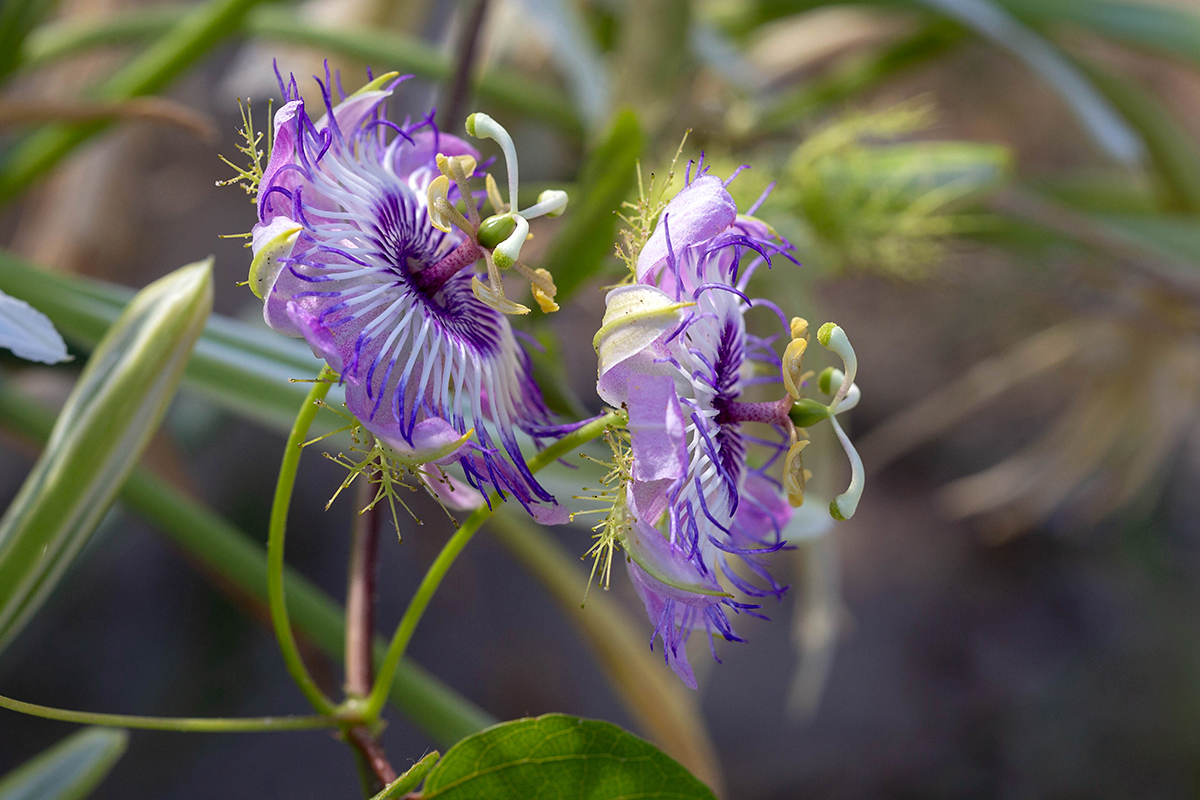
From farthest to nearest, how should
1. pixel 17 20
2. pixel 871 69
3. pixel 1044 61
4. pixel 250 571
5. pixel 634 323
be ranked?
pixel 871 69, pixel 1044 61, pixel 17 20, pixel 250 571, pixel 634 323

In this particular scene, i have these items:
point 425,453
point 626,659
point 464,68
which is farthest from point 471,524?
point 626,659

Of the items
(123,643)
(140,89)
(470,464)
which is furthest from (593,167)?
(123,643)

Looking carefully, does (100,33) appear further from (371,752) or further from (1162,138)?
(1162,138)

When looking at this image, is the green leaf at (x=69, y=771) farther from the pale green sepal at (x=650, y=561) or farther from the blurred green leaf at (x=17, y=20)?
the blurred green leaf at (x=17, y=20)

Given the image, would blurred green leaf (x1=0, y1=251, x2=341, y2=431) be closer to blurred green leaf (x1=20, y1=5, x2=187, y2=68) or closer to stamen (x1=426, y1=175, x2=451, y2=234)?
stamen (x1=426, y1=175, x2=451, y2=234)

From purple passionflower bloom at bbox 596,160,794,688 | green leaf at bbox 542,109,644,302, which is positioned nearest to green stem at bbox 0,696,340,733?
purple passionflower bloom at bbox 596,160,794,688

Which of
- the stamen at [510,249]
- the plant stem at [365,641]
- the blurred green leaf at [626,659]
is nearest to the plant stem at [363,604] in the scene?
the plant stem at [365,641]
